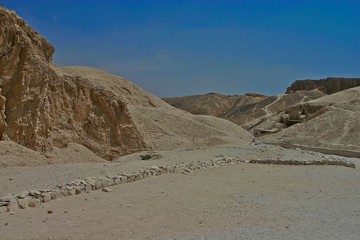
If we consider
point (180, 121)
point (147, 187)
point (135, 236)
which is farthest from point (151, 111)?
point (135, 236)

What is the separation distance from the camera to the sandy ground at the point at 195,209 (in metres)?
7.07

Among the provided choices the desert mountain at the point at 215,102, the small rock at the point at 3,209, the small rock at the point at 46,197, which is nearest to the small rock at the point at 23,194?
the small rock at the point at 46,197

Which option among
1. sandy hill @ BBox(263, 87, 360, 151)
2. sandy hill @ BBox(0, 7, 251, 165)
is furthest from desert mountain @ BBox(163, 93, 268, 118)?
sandy hill @ BBox(0, 7, 251, 165)

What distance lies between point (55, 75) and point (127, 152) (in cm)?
429

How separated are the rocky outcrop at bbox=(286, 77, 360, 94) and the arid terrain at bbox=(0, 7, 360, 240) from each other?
219ft

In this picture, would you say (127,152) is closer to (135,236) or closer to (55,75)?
(55,75)

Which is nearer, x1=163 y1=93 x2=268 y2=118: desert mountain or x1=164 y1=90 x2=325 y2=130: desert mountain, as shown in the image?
x1=164 y1=90 x2=325 y2=130: desert mountain

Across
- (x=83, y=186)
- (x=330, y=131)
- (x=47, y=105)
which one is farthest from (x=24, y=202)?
(x=330, y=131)

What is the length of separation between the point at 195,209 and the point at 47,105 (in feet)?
28.1

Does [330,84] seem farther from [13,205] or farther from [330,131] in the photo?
A: [13,205]

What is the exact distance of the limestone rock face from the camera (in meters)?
13.9

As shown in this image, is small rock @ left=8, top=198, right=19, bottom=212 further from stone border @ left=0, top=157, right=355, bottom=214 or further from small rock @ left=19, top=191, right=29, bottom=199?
small rock @ left=19, top=191, right=29, bottom=199

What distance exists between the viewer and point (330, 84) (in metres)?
89.1

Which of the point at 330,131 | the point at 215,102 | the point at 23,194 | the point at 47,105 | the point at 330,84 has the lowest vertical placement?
the point at 23,194
